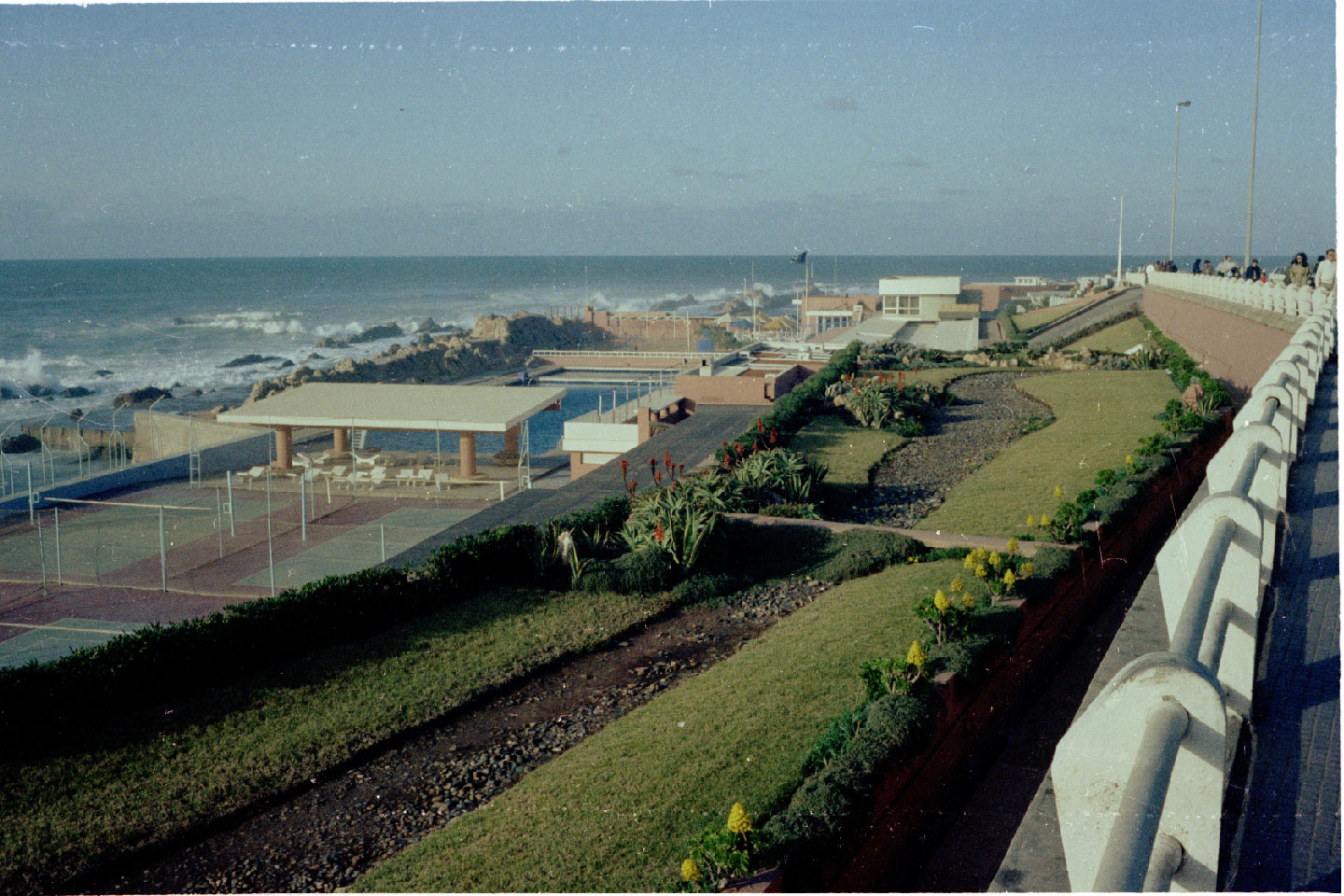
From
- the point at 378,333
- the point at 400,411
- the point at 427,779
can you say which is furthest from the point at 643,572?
the point at 378,333

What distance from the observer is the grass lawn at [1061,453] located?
13.6 m

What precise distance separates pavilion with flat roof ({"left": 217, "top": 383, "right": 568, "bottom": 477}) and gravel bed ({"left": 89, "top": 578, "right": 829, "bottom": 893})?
8.42 metres

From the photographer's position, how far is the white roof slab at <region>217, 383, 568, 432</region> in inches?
693

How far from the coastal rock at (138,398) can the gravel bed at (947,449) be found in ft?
102

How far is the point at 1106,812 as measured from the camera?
1.72 m

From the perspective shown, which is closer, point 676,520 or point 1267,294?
point 676,520

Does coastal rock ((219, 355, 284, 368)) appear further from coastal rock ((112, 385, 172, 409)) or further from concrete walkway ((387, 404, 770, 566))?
concrete walkway ((387, 404, 770, 566))

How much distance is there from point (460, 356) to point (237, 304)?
4279 cm

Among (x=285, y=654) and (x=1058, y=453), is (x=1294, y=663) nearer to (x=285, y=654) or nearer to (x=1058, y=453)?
(x=285, y=654)

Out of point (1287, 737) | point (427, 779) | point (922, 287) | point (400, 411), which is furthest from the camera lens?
point (922, 287)

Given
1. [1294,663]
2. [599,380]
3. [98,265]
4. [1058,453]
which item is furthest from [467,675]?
[98,265]

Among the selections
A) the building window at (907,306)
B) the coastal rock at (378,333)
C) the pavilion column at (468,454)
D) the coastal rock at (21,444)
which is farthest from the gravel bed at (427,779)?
the coastal rock at (378,333)

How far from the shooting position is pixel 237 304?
8356 centimetres

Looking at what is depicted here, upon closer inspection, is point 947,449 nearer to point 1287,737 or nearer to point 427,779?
point 427,779
